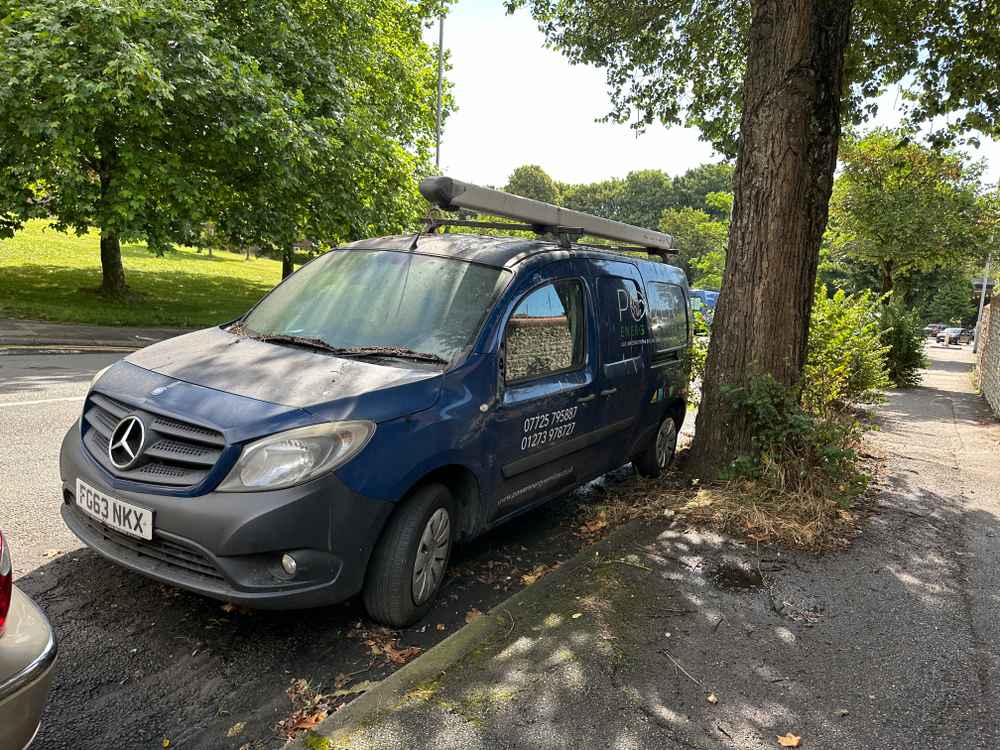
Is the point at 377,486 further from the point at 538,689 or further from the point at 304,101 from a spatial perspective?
the point at 304,101

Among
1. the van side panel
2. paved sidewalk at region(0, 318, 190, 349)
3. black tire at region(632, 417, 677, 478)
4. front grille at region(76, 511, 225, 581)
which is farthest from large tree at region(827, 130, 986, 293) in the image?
front grille at region(76, 511, 225, 581)

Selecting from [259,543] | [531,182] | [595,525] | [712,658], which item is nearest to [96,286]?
[595,525]

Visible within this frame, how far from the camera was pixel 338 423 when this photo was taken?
3012 millimetres

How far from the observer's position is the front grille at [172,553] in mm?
2906

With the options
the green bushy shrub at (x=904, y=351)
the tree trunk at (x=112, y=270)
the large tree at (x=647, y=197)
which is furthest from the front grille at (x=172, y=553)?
the large tree at (x=647, y=197)

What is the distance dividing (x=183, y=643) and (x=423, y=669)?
113 centimetres

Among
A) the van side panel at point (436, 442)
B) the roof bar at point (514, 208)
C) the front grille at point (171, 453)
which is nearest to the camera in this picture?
the front grille at point (171, 453)

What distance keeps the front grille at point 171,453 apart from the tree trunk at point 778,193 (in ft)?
12.9

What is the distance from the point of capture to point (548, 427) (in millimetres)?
4203

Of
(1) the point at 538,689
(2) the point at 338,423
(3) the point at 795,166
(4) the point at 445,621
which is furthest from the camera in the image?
(3) the point at 795,166

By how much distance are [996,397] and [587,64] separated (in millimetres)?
8688

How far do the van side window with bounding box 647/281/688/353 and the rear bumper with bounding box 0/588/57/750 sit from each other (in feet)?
14.8

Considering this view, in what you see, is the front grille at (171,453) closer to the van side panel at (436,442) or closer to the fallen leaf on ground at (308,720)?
the van side panel at (436,442)

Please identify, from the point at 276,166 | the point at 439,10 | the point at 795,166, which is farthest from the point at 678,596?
the point at 439,10
